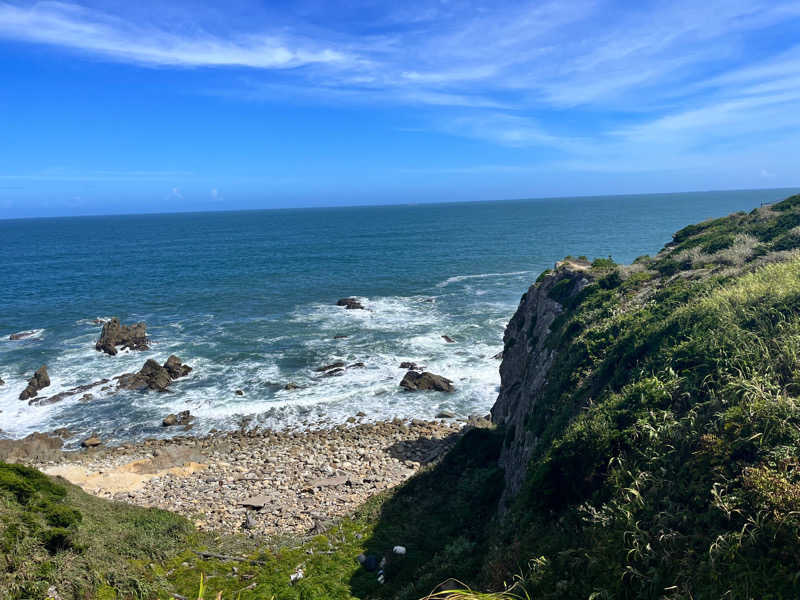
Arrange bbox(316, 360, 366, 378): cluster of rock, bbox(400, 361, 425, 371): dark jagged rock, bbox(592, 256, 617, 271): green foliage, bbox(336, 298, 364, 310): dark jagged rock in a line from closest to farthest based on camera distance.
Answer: bbox(592, 256, 617, 271): green foliage
bbox(400, 361, 425, 371): dark jagged rock
bbox(316, 360, 366, 378): cluster of rock
bbox(336, 298, 364, 310): dark jagged rock

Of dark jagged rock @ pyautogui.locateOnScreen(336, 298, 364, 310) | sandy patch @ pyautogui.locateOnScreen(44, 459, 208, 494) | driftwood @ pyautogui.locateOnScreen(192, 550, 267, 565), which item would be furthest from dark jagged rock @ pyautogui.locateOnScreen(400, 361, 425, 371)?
driftwood @ pyautogui.locateOnScreen(192, 550, 267, 565)

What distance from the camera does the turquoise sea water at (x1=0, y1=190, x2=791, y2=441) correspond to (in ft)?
111

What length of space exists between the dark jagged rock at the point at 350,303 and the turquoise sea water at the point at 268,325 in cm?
150

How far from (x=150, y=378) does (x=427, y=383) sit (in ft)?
76.9

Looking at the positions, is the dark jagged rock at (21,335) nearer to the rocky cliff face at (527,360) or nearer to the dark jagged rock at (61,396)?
the dark jagged rock at (61,396)

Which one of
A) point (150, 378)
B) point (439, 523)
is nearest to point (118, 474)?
point (150, 378)

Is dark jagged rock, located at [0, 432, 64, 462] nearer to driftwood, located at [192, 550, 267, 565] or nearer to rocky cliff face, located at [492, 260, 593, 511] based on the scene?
driftwood, located at [192, 550, 267, 565]

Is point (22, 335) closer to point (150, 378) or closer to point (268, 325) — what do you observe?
point (150, 378)

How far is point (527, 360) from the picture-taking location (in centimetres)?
2422

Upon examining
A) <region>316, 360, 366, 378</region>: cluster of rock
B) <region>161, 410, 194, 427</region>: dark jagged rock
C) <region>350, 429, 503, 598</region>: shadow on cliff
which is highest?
<region>350, 429, 503, 598</region>: shadow on cliff

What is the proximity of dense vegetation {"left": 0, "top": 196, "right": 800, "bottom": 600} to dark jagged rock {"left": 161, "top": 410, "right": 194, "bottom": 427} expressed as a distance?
47.7 feet

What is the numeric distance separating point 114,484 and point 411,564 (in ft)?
61.3

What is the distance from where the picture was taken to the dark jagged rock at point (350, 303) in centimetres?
5953

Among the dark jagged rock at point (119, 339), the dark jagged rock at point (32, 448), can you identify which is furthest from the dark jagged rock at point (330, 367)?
the dark jagged rock at point (119, 339)
